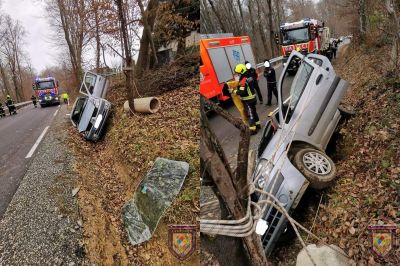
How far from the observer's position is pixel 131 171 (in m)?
7.50

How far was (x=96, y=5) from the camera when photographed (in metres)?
11.1

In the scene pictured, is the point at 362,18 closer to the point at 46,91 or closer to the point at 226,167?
the point at 226,167

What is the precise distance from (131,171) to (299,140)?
11.1ft

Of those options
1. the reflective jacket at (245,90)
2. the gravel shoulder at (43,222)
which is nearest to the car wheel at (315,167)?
the gravel shoulder at (43,222)

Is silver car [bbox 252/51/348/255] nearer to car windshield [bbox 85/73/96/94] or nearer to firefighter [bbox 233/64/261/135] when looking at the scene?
firefighter [bbox 233/64/261/135]

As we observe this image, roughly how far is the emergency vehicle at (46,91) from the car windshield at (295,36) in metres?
18.4

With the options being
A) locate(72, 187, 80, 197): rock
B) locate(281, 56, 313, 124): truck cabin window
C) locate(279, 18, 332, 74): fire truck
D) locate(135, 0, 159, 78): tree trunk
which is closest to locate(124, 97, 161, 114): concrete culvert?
locate(72, 187, 80, 197): rock

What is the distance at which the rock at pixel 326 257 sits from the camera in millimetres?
4062

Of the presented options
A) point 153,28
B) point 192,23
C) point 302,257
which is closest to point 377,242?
point 302,257

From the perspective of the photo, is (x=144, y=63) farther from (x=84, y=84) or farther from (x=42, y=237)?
(x=42, y=237)

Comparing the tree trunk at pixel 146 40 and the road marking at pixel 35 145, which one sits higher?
the tree trunk at pixel 146 40

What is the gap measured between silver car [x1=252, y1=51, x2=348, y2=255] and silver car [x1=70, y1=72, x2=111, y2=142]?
6109mm

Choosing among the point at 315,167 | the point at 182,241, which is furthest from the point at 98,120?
the point at 182,241

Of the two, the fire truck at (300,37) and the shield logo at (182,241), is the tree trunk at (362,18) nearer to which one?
the fire truck at (300,37)
